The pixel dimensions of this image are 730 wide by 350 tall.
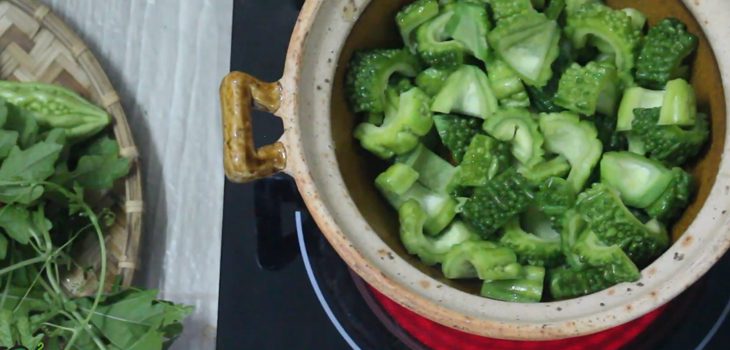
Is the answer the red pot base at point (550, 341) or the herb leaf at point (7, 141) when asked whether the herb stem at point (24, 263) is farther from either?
the red pot base at point (550, 341)

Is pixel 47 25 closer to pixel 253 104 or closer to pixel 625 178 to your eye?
pixel 253 104

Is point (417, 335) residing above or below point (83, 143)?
below

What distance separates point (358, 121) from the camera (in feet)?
2.66

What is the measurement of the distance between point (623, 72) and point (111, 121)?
0.59 metres

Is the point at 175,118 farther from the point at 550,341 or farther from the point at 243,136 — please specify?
the point at 550,341

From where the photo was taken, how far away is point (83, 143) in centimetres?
97

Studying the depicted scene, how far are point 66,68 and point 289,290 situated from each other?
0.39 metres

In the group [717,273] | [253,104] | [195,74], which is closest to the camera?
[253,104]

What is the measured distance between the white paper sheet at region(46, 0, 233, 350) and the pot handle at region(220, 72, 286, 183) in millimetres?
341

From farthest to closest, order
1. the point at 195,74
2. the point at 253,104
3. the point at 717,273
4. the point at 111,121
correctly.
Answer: the point at 195,74
the point at 111,121
the point at 717,273
the point at 253,104

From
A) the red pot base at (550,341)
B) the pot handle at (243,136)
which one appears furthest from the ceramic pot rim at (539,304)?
the red pot base at (550,341)

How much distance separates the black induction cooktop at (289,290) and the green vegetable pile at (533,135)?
160 millimetres

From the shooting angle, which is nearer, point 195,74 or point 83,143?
point 83,143

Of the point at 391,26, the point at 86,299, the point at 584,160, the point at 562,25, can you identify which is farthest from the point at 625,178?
the point at 86,299
